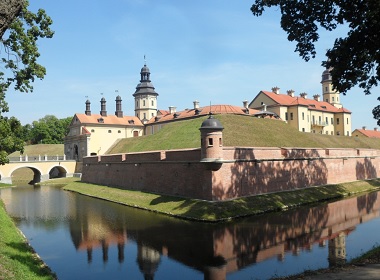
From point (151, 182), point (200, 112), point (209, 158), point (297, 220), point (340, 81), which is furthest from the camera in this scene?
point (200, 112)

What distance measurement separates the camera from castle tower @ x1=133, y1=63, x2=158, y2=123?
6744cm

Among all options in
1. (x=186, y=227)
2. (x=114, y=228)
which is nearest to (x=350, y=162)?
(x=186, y=227)

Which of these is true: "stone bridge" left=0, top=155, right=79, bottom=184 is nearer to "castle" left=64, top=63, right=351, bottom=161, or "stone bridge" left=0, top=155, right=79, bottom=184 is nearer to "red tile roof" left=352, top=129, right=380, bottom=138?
"castle" left=64, top=63, right=351, bottom=161

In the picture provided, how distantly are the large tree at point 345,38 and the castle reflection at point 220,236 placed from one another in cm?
649

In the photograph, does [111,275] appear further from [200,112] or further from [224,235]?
[200,112]

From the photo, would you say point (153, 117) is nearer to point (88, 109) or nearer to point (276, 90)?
point (88, 109)

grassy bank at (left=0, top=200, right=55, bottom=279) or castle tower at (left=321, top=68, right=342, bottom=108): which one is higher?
castle tower at (left=321, top=68, right=342, bottom=108)

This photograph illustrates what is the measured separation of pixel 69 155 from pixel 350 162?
43.3 m

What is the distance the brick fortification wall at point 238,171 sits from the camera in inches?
836

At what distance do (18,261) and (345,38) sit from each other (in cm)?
1319

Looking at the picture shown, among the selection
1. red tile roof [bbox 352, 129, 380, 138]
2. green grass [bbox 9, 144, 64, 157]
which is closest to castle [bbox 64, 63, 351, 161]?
red tile roof [bbox 352, 129, 380, 138]

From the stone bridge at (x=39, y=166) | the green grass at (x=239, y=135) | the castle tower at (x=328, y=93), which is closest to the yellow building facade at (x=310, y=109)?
the castle tower at (x=328, y=93)

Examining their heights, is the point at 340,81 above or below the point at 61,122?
below

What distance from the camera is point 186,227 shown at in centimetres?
1747
